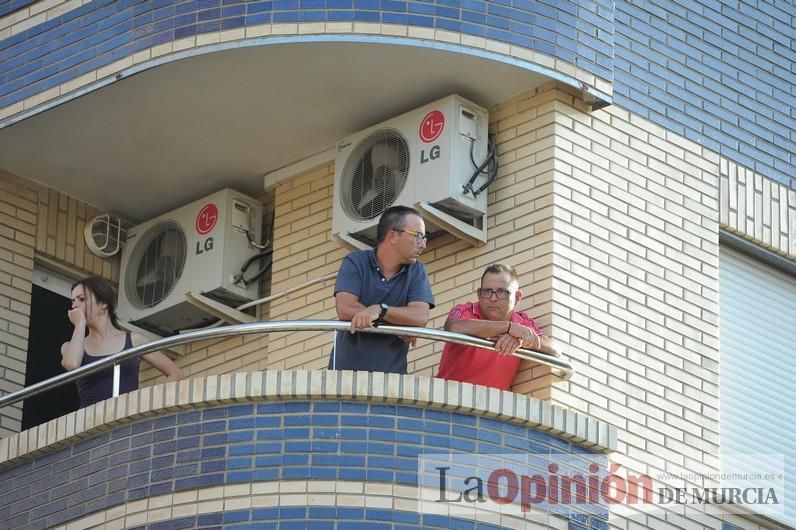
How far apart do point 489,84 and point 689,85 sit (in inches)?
69.3

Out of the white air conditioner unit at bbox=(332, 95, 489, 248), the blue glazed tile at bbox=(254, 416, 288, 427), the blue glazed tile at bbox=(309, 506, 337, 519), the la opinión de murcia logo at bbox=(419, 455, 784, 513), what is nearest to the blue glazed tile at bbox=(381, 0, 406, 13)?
the white air conditioner unit at bbox=(332, 95, 489, 248)

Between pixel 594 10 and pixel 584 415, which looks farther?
pixel 594 10

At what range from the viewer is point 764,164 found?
17.2m

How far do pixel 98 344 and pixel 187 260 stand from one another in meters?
2.14

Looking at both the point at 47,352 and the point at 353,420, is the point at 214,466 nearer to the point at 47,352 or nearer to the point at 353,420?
the point at 353,420

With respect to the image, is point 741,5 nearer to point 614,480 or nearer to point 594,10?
point 594,10

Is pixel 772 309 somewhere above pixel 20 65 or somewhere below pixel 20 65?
below

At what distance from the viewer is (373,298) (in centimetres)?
1429

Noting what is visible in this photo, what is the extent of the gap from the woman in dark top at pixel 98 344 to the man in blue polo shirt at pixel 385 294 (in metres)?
1.74

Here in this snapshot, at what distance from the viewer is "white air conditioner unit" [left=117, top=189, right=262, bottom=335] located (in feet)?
57.1

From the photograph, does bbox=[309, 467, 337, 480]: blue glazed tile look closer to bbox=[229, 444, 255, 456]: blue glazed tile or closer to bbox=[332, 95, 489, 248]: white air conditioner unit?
bbox=[229, 444, 255, 456]: blue glazed tile

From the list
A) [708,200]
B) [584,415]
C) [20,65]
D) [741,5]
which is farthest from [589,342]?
[20,65]

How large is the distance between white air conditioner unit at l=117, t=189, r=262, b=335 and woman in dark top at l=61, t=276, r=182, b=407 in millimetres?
1667

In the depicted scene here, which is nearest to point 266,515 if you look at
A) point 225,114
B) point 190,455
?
point 190,455
